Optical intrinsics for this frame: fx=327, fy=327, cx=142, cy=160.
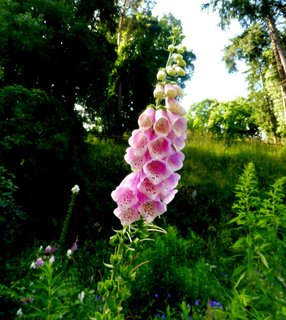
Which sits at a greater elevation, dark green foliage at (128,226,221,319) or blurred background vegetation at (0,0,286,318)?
blurred background vegetation at (0,0,286,318)

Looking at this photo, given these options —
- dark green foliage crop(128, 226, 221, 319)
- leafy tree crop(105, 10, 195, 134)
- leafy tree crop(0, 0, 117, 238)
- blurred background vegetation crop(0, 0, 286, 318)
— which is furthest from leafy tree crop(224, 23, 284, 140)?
dark green foliage crop(128, 226, 221, 319)

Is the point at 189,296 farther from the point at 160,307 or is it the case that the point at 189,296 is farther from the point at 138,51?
the point at 138,51

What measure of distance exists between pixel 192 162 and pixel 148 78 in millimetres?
8690

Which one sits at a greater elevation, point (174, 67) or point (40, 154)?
point (40, 154)

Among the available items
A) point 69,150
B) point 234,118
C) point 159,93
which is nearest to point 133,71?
point 69,150

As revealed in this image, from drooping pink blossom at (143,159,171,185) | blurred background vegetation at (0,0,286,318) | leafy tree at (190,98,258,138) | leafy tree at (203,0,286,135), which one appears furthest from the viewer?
leafy tree at (190,98,258,138)

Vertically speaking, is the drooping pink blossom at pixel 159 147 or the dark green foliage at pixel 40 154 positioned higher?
the dark green foliage at pixel 40 154

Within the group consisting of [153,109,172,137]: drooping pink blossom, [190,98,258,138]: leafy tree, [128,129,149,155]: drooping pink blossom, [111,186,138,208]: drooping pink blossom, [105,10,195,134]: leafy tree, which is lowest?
[111,186,138,208]: drooping pink blossom

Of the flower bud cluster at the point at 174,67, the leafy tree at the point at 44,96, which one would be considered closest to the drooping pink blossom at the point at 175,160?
the flower bud cluster at the point at 174,67

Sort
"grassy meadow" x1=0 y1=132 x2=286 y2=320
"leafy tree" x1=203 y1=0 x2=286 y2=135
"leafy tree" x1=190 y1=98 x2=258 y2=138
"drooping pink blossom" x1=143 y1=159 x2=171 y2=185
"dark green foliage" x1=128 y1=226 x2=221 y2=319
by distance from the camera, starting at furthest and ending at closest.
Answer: "leafy tree" x1=190 y1=98 x2=258 y2=138
"leafy tree" x1=203 y1=0 x2=286 y2=135
"dark green foliage" x1=128 y1=226 x2=221 y2=319
"grassy meadow" x1=0 y1=132 x2=286 y2=320
"drooping pink blossom" x1=143 y1=159 x2=171 y2=185

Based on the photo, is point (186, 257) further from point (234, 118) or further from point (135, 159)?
point (234, 118)

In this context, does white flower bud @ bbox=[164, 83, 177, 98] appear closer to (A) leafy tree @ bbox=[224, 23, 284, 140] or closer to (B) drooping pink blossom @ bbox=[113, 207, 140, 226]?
(B) drooping pink blossom @ bbox=[113, 207, 140, 226]

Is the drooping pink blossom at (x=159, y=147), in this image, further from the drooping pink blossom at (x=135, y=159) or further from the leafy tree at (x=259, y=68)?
the leafy tree at (x=259, y=68)

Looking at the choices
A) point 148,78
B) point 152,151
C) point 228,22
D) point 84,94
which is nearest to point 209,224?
point 84,94
